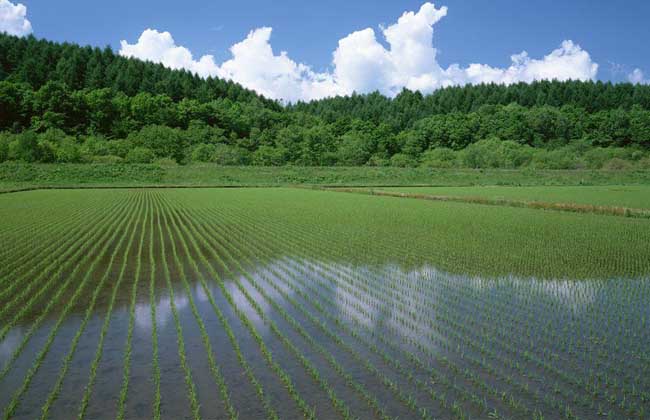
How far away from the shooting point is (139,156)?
62250mm

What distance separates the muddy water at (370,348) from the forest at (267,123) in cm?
5585

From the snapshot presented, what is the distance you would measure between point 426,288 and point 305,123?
89839 millimetres

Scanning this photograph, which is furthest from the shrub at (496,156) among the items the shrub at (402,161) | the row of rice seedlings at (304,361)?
the row of rice seedlings at (304,361)

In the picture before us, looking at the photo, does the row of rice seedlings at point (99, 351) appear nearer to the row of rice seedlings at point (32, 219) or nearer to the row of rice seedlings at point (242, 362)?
the row of rice seedlings at point (242, 362)

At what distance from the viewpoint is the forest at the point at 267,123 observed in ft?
227

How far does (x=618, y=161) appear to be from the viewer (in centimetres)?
5947

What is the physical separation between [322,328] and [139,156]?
61967 millimetres

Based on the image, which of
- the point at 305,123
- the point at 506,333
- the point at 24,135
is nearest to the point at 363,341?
the point at 506,333

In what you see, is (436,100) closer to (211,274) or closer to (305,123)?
(305,123)

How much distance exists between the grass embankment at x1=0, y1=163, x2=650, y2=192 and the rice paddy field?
36.5 m

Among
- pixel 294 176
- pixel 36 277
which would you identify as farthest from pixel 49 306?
pixel 294 176

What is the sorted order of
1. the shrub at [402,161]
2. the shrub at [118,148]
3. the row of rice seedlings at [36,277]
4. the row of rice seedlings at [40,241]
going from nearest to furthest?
the row of rice seedlings at [36,277]
the row of rice seedlings at [40,241]
the shrub at [118,148]
the shrub at [402,161]

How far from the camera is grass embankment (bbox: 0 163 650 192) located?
45.6 meters

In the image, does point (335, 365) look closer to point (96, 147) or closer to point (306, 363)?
point (306, 363)
